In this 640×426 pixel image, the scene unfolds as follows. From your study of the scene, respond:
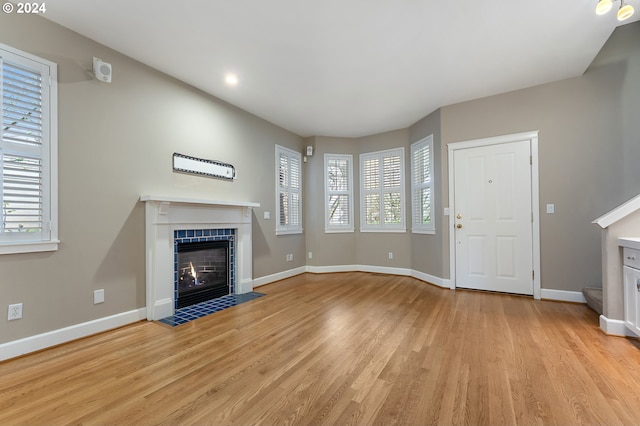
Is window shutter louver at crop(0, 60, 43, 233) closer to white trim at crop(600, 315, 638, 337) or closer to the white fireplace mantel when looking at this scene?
the white fireplace mantel

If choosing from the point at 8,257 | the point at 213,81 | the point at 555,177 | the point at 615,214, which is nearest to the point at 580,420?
the point at 615,214

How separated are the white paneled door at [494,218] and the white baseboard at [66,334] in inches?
168

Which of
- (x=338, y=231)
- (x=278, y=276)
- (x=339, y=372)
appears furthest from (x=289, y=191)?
(x=339, y=372)

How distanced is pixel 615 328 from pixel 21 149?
17.4ft

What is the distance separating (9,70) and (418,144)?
5010 millimetres

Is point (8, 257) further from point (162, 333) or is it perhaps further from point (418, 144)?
point (418, 144)

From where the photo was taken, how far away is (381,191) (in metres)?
5.49

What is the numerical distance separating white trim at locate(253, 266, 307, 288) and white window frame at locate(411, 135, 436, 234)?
90.3 inches

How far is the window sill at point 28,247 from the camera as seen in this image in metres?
2.10

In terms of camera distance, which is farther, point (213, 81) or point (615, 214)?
point (213, 81)

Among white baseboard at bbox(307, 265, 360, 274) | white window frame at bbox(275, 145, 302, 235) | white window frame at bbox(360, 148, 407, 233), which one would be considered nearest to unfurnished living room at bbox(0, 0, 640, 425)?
white window frame at bbox(275, 145, 302, 235)

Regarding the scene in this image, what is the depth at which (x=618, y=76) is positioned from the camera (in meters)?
3.17

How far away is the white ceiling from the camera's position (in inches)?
89.2

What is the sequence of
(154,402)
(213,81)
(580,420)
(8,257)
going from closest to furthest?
(580,420) → (154,402) → (8,257) → (213,81)
